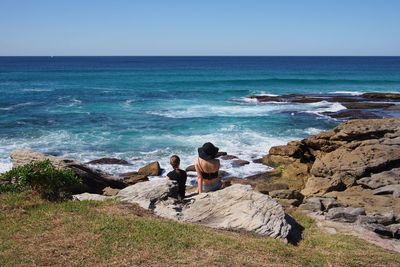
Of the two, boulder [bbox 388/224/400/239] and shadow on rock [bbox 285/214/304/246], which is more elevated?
shadow on rock [bbox 285/214/304/246]

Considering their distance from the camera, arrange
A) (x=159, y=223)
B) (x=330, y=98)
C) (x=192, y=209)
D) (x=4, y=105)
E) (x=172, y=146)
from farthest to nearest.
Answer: (x=330, y=98) < (x=4, y=105) < (x=172, y=146) < (x=192, y=209) < (x=159, y=223)

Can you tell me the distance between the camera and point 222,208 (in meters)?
10.9

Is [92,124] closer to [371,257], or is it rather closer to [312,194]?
[312,194]

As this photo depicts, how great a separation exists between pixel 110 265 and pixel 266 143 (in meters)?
22.9

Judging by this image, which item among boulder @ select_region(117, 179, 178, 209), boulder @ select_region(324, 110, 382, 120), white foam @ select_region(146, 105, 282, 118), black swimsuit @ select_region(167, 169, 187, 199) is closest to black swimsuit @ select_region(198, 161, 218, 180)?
black swimsuit @ select_region(167, 169, 187, 199)

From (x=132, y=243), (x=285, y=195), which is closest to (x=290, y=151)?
(x=285, y=195)

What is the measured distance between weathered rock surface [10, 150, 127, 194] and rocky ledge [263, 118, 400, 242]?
722 centimetres

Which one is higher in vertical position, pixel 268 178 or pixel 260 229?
pixel 260 229

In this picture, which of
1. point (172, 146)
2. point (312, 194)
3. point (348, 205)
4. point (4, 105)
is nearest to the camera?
point (348, 205)

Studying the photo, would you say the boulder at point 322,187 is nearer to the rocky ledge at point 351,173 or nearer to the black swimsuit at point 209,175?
the rocky ledge at point 351,173

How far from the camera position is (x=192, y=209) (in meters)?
11.0

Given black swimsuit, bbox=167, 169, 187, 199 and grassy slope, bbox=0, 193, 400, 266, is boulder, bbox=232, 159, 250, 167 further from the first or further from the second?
grassy slope, bbox=0, 193, 400, 266

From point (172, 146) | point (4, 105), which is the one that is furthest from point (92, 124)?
point (4, 105)

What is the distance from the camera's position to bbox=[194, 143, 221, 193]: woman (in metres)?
10.7
